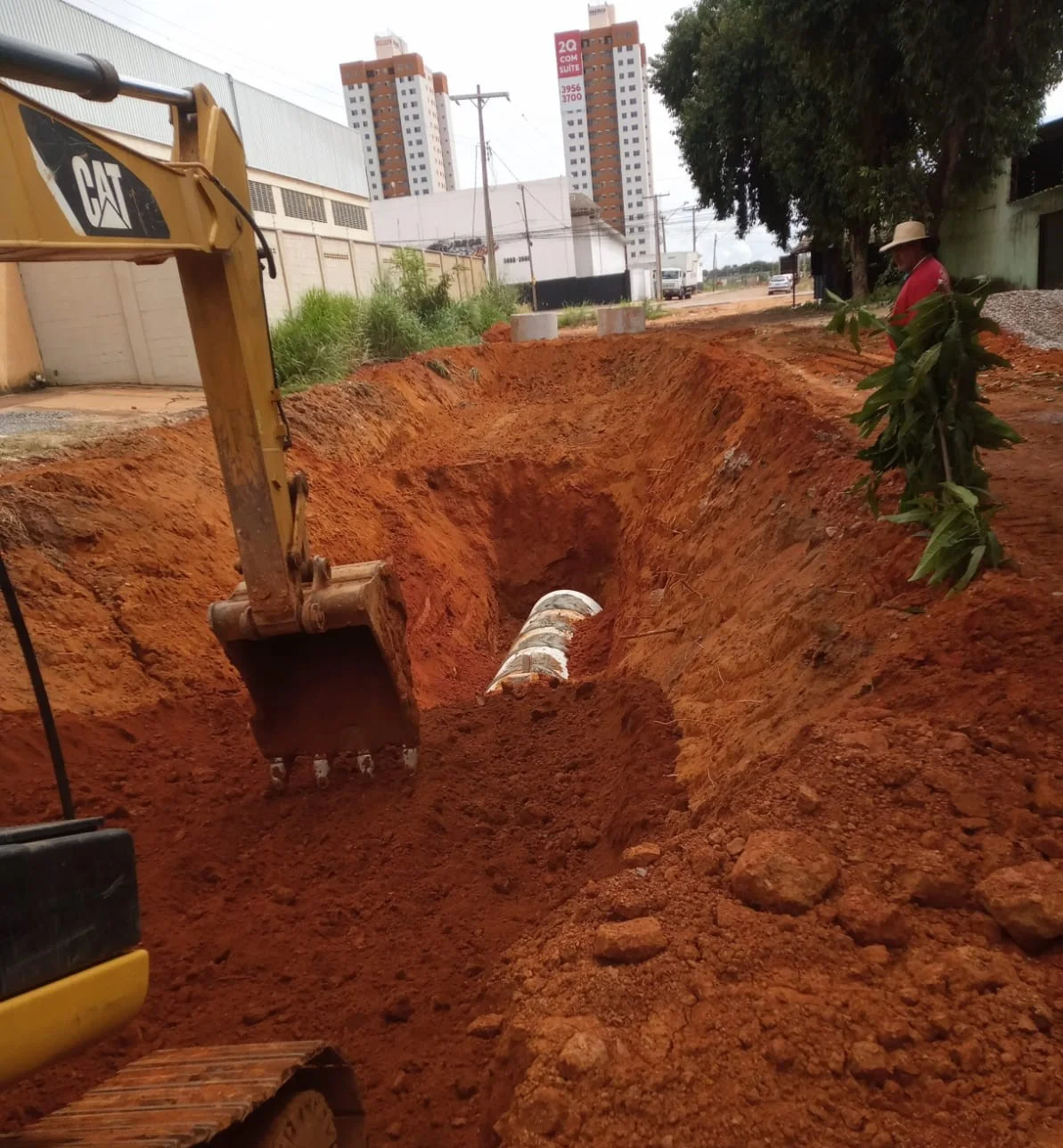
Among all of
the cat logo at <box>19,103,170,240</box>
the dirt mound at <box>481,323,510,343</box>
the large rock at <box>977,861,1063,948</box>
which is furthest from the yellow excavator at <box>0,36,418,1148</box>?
the dirt mound at <box>481,323,510,343</box>

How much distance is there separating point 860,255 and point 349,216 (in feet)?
61.4

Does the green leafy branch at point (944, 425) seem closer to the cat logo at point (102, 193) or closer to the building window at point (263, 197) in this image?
the cat logo at point (102, 193)

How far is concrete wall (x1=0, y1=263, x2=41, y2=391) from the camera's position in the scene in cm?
1620

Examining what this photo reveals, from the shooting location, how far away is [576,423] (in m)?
13.8

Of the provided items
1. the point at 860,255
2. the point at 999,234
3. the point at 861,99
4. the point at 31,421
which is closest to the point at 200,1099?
the point at 31,421

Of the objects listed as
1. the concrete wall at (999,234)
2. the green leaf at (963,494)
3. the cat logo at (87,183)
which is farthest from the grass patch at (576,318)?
the cat logo at (87,183)

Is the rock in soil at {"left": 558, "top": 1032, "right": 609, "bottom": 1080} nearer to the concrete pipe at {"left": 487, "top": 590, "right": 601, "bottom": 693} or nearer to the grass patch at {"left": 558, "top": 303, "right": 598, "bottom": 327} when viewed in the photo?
the concrete pipe at {"left": 487, "top": 590, "right": 601, "bottom": 693}

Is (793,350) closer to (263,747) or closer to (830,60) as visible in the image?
(830,60)

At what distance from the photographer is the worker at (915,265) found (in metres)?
5.77

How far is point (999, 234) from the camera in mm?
18922

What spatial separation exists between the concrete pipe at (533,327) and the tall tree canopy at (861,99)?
267 inches

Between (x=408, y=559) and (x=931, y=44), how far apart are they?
12.7 meters

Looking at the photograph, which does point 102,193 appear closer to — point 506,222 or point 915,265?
point 915,265

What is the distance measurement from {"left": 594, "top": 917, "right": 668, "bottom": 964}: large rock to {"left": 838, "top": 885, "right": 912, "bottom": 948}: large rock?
523 millimetres
